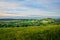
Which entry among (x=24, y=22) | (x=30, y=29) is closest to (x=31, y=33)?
(x=30, y=29)

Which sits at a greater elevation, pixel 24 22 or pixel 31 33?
pixel 24 22

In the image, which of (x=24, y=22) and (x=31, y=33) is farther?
(x=24, y=22)

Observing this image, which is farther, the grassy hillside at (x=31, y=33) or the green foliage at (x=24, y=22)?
the green foliage at (x=24, y=22)

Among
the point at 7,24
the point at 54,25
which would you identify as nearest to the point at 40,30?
the point at 54,25

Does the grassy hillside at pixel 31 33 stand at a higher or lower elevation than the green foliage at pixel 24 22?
lower

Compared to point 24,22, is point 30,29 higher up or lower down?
lower down

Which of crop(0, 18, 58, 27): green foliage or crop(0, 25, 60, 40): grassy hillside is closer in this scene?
crop(0, 25, 60, 40): grassy hillside

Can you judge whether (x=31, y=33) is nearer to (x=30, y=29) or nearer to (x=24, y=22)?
(x=30, y=29)

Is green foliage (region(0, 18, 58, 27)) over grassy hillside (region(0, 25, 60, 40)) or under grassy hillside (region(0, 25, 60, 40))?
over
